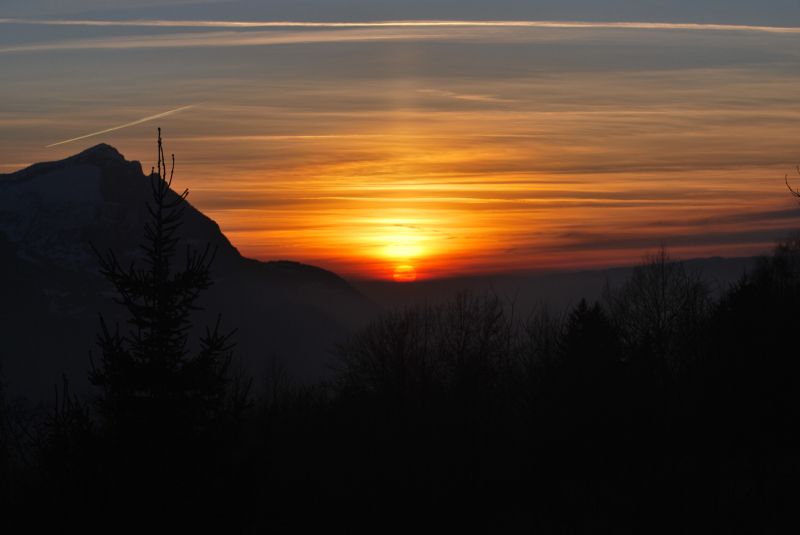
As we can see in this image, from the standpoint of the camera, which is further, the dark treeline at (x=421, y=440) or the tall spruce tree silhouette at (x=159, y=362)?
the tall spruce tree silhouette at (x=159, y=362)

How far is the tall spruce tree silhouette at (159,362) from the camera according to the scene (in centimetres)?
1265

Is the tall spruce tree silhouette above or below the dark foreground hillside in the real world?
above

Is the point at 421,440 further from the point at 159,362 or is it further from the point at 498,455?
the point at 159,362

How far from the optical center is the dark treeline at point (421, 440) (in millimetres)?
12305

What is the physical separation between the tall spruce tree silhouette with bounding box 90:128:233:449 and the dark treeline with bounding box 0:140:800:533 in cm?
3

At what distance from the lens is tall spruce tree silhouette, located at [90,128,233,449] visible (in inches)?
498

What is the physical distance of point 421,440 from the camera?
112 feet

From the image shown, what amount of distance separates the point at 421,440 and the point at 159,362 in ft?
72.4

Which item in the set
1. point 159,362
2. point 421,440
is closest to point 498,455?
point 421,440

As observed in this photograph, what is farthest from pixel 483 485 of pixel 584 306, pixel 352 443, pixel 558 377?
pixel 584 306

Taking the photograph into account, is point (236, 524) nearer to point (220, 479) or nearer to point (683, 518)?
point (220, 479)

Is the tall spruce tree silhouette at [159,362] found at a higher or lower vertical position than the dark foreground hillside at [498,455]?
higher

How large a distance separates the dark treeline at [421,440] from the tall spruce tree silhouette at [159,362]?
0.03 m

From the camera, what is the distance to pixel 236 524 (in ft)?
41.1
